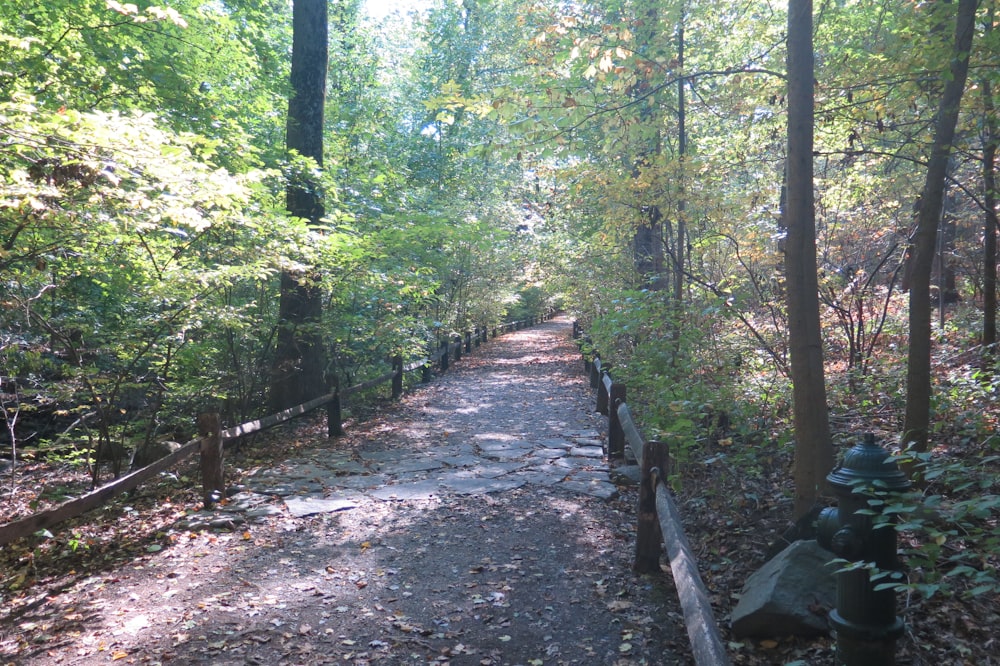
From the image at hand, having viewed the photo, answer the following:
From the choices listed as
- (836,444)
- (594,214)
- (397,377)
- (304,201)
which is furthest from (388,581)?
(594,214)

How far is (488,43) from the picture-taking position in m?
26.4

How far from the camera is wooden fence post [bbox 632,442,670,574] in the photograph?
15.6 ft

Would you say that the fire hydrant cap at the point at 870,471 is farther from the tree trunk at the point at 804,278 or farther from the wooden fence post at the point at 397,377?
the wooden fence post at the point at 397,377

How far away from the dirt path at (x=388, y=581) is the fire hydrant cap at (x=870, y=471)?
174 cm

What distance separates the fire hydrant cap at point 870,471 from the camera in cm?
255

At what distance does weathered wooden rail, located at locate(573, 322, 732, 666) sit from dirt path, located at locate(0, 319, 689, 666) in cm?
33

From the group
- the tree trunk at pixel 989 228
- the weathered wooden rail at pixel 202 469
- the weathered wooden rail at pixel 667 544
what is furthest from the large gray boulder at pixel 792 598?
the weathered wooden rail at pixel 202 469

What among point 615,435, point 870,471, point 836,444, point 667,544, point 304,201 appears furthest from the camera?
point 304,201

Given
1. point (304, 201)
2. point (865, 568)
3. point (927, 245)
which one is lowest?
point (865, 568)

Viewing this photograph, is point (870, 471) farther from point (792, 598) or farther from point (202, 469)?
point (202, 469)

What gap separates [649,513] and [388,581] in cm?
207

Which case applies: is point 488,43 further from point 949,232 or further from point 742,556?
point 742,556

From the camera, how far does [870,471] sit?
260cm

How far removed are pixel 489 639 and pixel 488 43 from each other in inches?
1037
